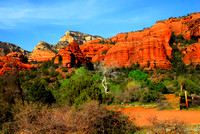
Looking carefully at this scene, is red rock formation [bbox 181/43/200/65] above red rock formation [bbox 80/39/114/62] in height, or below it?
below

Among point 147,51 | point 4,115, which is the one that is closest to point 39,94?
point 4,115

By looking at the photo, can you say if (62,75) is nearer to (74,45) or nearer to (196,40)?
(74,45)

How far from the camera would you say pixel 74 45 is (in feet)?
188

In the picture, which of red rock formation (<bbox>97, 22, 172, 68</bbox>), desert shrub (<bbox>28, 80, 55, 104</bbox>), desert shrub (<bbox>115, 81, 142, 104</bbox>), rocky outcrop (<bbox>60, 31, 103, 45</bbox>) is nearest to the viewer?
desert shrub (<bbox>28, 80, 55, 104</bbox>)

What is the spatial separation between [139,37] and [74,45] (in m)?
34.3

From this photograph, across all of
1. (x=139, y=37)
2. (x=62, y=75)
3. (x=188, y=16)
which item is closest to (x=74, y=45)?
(x=62, y=75)

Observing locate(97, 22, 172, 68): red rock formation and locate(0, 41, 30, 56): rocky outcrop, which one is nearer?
locate(97, 22, 172, 68): red rock formation

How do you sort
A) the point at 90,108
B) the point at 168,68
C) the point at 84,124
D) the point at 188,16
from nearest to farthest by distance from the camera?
the point at 84,124 → the point at 90,108 → the point at 168,68 → the point at 188,16

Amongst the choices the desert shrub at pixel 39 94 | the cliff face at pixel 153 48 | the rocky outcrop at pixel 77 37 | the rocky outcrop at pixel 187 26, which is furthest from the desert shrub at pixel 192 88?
the rocky outcrop at pixel 77 37

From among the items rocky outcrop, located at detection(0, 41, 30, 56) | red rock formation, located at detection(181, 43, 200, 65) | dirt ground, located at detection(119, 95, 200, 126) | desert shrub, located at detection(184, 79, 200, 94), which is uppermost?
rocky outcrop, located at detection(0, 41, 30, 56)

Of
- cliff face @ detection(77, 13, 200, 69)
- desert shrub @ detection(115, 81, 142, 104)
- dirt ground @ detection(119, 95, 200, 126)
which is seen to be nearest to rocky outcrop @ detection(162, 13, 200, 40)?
cliff face @ detection(77, 13, 200, 69)

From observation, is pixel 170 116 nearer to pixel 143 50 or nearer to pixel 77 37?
pixel 143 50

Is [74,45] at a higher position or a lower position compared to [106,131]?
higher

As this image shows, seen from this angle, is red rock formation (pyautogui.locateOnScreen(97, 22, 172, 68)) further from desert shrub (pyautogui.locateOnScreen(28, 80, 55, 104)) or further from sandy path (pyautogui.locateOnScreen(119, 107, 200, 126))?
desert shrub (pyautogui.locateOnScreen(28, 80, 55, 104))
